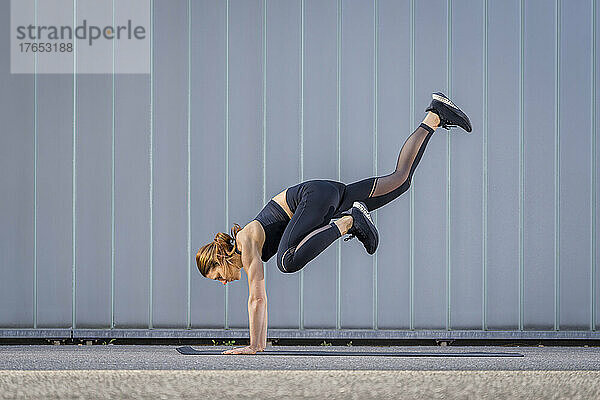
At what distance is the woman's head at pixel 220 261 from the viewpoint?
405 centimetres

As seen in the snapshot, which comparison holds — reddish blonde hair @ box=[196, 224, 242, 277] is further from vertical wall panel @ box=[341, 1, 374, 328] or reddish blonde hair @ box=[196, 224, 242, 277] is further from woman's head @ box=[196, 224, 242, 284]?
vertical wall panel @ box=[341, 1, 374, 328]

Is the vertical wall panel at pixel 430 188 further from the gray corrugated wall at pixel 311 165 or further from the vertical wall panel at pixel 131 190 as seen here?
the vertical wall panel at pixel 131 190

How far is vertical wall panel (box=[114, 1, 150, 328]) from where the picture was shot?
202 inches

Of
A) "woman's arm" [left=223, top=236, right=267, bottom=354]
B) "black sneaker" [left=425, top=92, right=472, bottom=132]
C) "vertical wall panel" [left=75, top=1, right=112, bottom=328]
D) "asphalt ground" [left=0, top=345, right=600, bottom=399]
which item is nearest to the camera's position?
"asphalt ground" [left=0, top=345, right=600, bottom=399]

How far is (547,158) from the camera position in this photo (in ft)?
17.0

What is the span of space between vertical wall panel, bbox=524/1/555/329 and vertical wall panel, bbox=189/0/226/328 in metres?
1.90

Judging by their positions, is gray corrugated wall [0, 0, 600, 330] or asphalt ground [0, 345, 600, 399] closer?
asphalt ground [0, 345, 600, 399]

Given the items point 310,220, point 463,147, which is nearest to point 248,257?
point 310,220

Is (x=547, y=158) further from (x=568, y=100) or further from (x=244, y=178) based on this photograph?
(x=244, y=178)

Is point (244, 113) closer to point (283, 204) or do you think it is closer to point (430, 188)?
point (283, 204)

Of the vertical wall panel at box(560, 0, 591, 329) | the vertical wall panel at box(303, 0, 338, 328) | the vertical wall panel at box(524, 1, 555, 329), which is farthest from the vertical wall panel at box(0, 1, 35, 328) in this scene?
the vertical wall panel at box(560, 0, 591, 329)

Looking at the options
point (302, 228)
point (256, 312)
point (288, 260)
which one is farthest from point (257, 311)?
point (302, 228)

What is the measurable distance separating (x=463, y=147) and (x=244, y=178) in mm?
1382

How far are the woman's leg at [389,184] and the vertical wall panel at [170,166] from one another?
135 cm
